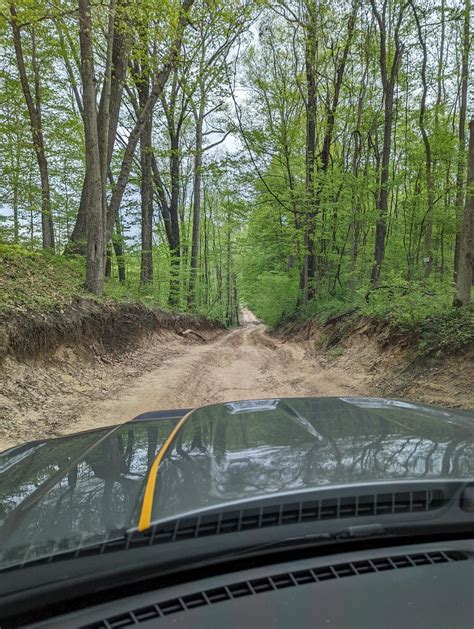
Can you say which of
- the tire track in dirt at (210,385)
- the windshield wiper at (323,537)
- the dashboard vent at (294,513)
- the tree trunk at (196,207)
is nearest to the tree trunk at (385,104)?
the tire track in dirt at (210,385)

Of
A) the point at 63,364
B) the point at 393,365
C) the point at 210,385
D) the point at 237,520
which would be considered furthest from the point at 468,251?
the point at 63,364

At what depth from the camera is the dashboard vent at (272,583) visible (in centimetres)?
106

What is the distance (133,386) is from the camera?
25.1 feet

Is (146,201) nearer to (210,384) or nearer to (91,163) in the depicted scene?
(91,163)

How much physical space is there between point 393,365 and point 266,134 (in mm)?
13489

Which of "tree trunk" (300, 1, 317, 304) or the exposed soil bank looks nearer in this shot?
the exposed soil bank

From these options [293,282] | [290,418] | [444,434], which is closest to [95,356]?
[290,418]

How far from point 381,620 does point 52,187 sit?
853 inches

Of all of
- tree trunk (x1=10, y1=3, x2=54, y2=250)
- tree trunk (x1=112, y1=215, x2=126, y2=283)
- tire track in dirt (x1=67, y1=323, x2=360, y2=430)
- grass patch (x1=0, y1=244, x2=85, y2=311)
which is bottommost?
tire track in dirt (x1=67, y1=323, x2=360, y2=430)

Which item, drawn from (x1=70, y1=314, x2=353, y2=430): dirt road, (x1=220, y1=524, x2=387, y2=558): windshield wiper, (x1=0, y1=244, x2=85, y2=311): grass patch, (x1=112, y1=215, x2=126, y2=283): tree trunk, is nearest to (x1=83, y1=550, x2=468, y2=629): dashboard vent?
(x1=220, y1=524, x2=387, y2=558): windshield wiper

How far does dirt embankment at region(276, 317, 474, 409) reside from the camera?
593 cm

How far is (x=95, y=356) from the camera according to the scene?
8578mm

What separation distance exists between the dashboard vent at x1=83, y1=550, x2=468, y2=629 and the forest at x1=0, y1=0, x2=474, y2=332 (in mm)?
6888

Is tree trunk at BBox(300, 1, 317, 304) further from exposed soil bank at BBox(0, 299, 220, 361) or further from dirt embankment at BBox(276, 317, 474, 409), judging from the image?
exposed soil bank at BBox(0, 299, 220, 361)
